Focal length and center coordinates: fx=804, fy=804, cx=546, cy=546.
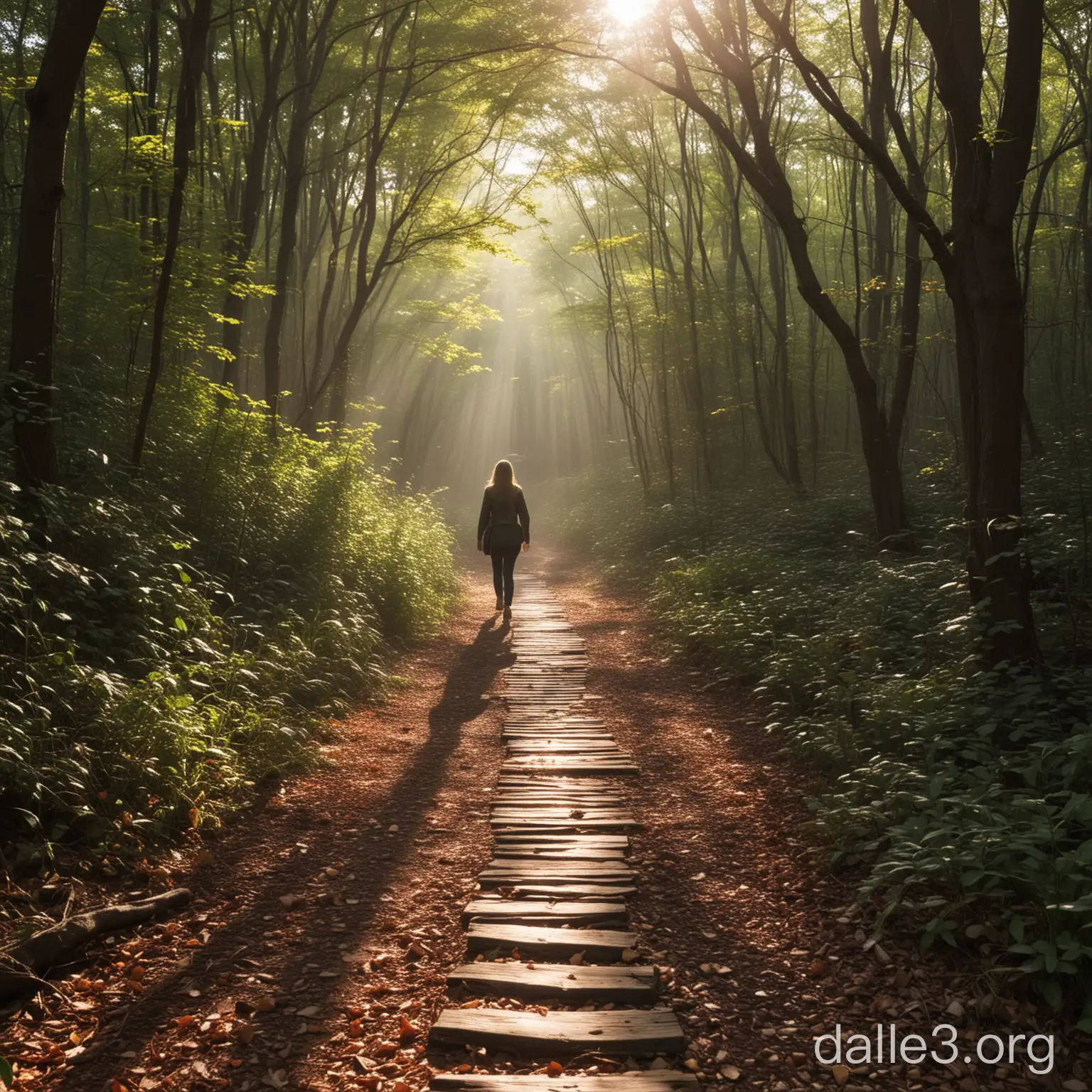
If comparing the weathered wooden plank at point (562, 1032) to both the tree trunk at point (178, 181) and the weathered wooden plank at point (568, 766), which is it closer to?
the weathered wooden plank at point (568, 766)

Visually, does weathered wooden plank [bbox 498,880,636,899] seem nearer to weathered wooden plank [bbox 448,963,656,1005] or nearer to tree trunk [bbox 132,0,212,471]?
weathered wooden plank [bbox 448,963,656,1005]

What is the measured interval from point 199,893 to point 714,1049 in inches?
97.6

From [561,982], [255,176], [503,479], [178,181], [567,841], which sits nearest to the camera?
[561,982]

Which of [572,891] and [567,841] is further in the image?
[567,841]

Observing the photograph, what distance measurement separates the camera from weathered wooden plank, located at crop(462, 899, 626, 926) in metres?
3.59

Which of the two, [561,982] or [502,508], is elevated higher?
[502,508]

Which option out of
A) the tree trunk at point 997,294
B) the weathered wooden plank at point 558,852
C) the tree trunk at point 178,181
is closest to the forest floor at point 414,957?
the weathered wooden plank at point 558,852

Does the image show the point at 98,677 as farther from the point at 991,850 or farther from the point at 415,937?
the point at 991,850

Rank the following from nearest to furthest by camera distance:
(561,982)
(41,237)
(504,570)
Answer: (561,982)
(41,237)
(504,570)

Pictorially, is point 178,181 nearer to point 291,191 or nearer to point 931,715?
point 291,191

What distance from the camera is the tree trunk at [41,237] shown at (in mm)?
5539
